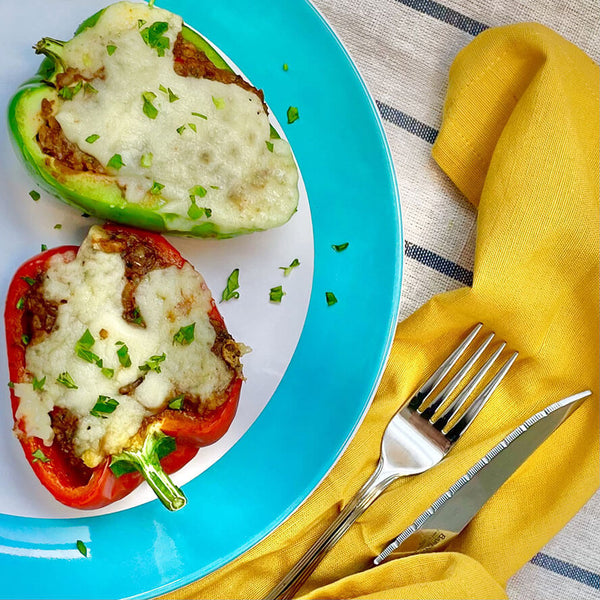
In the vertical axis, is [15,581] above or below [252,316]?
below

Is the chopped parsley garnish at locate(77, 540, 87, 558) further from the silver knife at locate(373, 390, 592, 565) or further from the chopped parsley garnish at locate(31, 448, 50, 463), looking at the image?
the silver knife at locate(373, 390, 592, 565)

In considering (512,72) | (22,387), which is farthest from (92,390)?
(512,72)

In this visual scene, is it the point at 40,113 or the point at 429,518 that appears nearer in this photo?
the point at 40,113

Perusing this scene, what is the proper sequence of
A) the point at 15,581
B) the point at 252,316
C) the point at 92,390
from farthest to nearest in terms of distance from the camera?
the point at 252,316
the point at 15,581
the point at 92,390

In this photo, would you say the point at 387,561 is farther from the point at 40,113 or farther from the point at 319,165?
the point at 40,113

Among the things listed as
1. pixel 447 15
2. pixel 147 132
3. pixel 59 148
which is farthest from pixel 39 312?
pixel 447 15

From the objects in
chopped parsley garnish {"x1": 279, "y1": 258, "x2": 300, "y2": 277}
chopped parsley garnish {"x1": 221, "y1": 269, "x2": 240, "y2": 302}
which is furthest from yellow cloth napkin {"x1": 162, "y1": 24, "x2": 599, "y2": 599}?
chopped parsley garnish {"x1": 221, "y1": 269, "x2": 240, "y2": 302}
